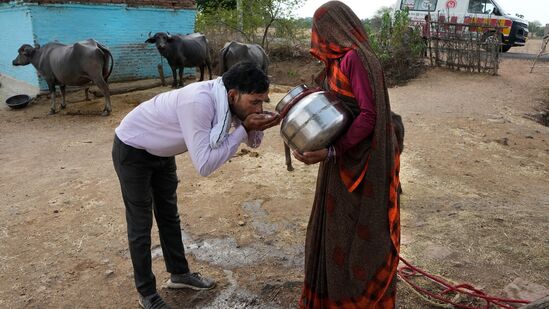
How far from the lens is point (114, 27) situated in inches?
374

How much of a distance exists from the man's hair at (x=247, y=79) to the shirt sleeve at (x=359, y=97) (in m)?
0.35

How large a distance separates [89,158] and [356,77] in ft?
15.1

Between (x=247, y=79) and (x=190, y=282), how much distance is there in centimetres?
140

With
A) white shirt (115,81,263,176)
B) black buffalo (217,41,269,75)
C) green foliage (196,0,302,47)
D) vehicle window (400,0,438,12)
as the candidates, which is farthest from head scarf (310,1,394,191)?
vehicle window (400,0,438,12)

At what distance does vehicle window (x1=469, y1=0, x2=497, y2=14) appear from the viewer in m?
14.1

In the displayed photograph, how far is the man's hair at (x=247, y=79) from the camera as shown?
185 cm

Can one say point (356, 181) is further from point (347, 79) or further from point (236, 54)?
point (236, 54)

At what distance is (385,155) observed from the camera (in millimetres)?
1912

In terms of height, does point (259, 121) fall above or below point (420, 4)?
below

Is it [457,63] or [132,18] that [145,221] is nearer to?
[132,18]

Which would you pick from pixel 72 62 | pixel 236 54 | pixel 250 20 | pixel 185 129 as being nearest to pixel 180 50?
pixel 236 54

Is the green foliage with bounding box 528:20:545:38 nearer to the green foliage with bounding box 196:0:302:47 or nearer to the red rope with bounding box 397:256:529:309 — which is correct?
the green foliage with bounding box 196:0:302:47

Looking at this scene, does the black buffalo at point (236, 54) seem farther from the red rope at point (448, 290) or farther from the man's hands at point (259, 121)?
the man's hands at point (259, 121)

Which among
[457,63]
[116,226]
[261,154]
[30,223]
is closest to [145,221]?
[116,226]
